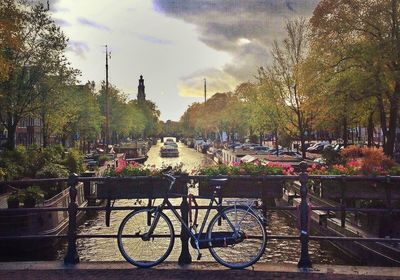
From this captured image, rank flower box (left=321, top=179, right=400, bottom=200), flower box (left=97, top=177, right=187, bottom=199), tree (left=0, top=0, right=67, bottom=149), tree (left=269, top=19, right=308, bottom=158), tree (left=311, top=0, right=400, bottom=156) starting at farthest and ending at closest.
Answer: tree (left=269, top=19, right=308, bottom=158), tree (left=0, top=0, right=67, bottom=149), tree (left=311, top=0, right=400, bottom=156), flower box (left=321, top=179, right=400, bottom=200), flower box (left=97, top=177, right=187, bottom=199)

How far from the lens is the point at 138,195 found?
8953 millimetres

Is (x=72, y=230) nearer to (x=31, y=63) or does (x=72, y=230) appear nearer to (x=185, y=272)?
(x=185, y=272)

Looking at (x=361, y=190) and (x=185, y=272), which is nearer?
(x=185, y=272)

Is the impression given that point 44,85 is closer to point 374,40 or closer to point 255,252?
point 374,40

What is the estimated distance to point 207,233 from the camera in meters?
7.61

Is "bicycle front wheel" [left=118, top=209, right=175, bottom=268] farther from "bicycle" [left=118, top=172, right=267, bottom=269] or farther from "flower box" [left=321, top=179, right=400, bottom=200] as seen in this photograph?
"flower box" [left=321, top=179, right=400, bottom=200]

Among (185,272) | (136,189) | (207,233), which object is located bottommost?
(185,272)

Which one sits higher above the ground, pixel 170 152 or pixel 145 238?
pixel 145 238

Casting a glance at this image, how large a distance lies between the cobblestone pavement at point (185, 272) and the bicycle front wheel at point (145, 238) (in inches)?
6.1

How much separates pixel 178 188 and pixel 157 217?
0.71 metres

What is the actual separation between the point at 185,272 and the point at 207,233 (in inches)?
25.9

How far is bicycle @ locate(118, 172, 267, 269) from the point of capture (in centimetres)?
746

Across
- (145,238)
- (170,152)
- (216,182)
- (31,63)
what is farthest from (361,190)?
(170,152)

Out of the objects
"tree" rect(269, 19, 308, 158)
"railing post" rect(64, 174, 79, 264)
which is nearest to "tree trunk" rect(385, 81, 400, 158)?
"tree" rect(269, 19, 308, 158)
